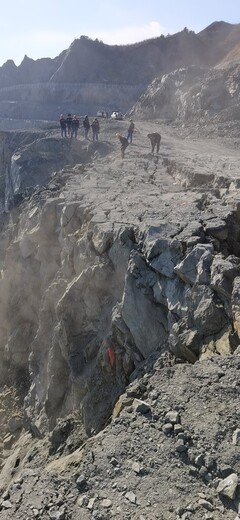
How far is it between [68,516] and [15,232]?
597 inches

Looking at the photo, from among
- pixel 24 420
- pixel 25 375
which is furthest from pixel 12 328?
pixel 24 420

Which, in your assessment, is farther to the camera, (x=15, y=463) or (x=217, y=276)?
(x=15, y=463)

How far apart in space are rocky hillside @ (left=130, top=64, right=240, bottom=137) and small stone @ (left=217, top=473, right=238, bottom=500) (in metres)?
24.6

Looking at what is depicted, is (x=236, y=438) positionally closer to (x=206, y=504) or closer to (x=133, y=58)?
(x=206, y=504)

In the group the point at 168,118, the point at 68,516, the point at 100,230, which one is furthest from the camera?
the point at 168,118

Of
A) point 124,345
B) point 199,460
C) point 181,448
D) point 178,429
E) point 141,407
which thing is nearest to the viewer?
point 199,460

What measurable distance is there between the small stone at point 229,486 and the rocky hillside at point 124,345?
2 cm

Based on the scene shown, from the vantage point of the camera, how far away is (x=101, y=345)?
10734 mm

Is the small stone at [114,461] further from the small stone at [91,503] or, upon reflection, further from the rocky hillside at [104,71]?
the rocky hillside at [104,71]

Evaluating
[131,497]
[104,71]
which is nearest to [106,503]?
[131,497]

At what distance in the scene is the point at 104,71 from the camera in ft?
231

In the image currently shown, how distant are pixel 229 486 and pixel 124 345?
15.0ft

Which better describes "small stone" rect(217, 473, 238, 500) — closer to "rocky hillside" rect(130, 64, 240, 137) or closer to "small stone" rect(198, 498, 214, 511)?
"small stone" rect(198, 498, 214, 511)

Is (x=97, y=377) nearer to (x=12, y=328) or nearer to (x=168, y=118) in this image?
(x=12, y=328)
